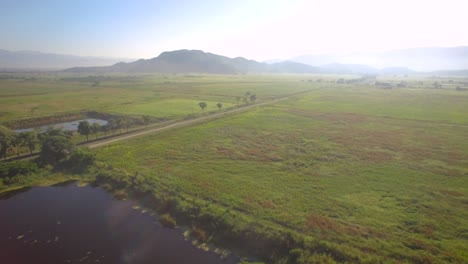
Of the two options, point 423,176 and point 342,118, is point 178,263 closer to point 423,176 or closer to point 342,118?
point 423,176

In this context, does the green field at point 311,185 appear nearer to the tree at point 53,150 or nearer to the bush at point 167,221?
the bush at point 167,221

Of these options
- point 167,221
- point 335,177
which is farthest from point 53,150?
point 335,177

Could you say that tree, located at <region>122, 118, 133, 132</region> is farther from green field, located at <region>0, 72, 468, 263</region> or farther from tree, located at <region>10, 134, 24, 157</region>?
tree, located at <region>10, 134, 24, 157</region>

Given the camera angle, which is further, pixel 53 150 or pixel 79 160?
pixel 53 150

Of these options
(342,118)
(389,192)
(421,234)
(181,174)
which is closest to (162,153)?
(181,174)

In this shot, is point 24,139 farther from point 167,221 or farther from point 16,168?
point 167,221

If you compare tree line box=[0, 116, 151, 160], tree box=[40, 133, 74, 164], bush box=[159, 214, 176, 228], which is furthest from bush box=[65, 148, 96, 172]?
bush box=[159, 214, 176, 228]
